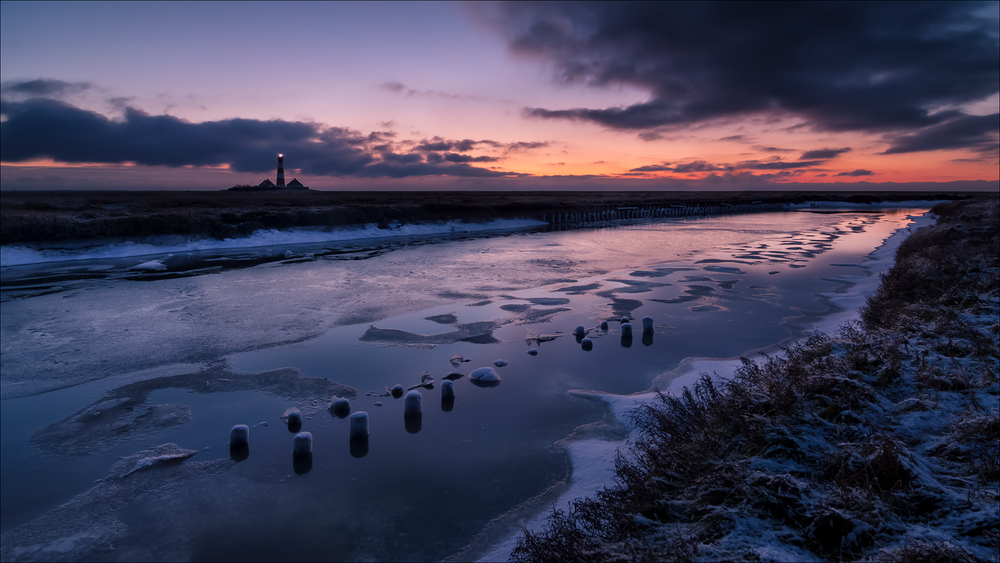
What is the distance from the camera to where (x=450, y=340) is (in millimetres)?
10156

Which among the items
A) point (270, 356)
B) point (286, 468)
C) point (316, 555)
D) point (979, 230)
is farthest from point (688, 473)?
point (979, 230)

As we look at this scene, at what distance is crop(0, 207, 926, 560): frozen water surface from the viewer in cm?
461

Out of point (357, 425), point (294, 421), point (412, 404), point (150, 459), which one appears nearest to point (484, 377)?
point (412, 404)

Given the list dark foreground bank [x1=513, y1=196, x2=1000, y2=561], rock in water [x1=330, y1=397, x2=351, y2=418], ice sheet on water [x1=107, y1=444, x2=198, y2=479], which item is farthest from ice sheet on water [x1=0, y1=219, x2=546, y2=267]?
dark foreground bank [x1=513, y1=196, x2=1000, y2=561]

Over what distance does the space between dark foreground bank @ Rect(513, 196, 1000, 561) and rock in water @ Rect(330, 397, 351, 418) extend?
366 centimetres

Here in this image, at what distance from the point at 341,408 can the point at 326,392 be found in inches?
32.2

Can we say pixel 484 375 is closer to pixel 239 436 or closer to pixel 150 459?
pixel 239 436

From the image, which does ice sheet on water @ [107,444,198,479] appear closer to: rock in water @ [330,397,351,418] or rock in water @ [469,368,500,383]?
rock in water @ [330,397,351,418]

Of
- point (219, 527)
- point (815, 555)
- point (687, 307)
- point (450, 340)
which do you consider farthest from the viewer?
point (687, 307)

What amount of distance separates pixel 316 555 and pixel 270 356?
19.3 ft

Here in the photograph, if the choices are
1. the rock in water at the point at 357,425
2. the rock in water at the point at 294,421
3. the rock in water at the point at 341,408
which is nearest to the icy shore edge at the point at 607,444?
the rock in water at the point at 357,425

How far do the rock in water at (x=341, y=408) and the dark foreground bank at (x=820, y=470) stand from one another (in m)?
3.66

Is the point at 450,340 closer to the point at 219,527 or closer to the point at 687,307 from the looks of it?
the point at 219,527

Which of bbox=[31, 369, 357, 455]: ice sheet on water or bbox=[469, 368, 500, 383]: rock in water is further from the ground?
bbox=[469, 368, 500, 383]: rock in water
